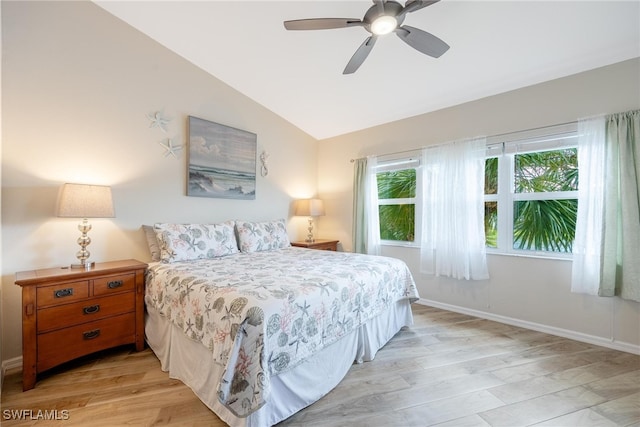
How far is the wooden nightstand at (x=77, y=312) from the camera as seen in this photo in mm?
1748

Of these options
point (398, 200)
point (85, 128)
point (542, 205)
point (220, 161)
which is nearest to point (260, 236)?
point (220, 161)

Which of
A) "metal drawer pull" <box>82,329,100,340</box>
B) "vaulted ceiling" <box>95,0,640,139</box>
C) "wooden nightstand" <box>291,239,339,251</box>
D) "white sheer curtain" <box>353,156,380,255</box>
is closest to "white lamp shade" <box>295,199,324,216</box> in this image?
"wooden nightstand" <box>291,239,339,251</box>

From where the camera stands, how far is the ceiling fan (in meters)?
1.62

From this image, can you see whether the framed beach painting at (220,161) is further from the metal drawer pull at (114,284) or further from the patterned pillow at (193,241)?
the metal drawer pull at (114,284)

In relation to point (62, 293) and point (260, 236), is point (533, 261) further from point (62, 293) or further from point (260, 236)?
point (62, 293)

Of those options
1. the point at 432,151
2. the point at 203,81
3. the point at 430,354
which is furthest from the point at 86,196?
the point at 432,151

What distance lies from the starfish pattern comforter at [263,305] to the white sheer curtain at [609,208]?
64.3 inches

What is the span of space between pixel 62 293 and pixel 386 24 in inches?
113

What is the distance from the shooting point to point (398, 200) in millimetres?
3861

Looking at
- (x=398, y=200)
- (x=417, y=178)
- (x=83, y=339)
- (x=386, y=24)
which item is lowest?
(x=83, y=339)

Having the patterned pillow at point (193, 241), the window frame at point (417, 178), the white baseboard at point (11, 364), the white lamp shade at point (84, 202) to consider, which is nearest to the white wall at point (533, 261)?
the window frame at point (417, 178)

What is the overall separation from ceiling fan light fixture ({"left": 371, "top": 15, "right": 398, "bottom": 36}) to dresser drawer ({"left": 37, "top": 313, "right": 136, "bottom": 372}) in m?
2.85

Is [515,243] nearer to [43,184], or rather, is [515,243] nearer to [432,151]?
[432,151]

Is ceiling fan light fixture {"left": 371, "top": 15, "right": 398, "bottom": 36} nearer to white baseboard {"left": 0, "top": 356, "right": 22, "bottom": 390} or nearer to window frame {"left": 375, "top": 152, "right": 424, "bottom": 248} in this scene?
window frame {"left": 375, "top": 152, "right": 424, "bottom": 248}
